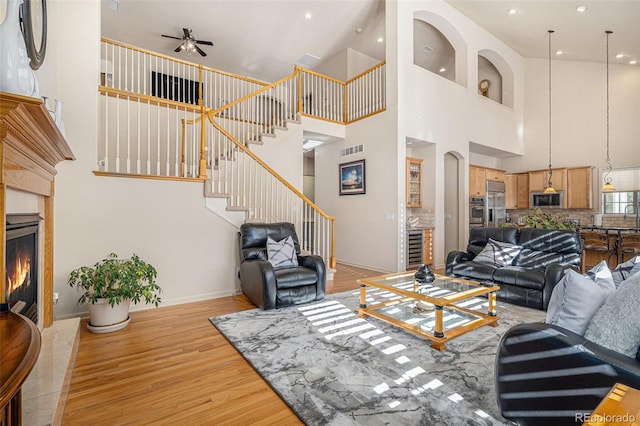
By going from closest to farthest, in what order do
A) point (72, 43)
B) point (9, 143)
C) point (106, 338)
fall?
point (9, 143)
point (106, 338)
point (72, 43)

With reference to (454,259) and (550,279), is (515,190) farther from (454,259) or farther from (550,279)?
(550,279)

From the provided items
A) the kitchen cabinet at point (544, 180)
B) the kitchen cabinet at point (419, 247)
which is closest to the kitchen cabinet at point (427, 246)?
the kitchen cabinet at point (419, 247)

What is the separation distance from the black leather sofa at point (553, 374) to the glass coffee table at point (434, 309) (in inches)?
35.8

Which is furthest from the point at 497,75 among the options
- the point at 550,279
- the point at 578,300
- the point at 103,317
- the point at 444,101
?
the point at 103,317

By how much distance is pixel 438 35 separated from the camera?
7.32 m

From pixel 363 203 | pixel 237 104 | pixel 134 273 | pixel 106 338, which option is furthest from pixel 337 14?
pixel 106 338

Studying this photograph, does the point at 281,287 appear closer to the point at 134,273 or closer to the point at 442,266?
the point at 134,273

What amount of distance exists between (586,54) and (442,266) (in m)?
5.76

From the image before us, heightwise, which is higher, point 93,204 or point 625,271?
point 93,204

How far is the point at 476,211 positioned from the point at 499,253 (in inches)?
132

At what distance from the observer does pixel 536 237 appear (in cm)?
414

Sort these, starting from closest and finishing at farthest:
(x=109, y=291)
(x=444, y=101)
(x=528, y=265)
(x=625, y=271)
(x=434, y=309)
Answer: (x=625, y=271) → (x=109, y=291) → (x=434, y=309) → (x=528, y=265) → (x=444, y=101)

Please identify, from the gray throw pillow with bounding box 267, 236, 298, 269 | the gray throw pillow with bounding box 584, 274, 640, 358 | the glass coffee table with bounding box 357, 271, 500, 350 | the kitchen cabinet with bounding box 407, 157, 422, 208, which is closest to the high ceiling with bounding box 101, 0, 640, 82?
the kitchen cabinet with bounding box 407, 157, 422, 208

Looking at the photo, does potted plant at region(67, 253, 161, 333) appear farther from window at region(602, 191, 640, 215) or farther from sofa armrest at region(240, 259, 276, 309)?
window at region(602, 191, 640, 215)
